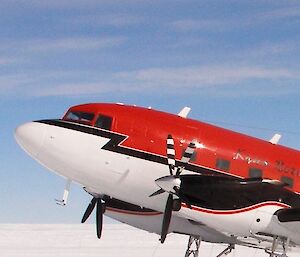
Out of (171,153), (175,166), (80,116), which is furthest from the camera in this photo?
(80,116)

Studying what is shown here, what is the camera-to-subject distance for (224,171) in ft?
80.4

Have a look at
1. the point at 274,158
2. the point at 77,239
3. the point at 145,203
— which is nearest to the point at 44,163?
the point at 145,203

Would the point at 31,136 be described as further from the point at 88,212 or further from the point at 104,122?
the point at 88,212

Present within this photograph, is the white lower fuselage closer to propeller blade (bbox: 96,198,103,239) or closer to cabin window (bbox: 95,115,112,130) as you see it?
cabin window (bbox: 95,115,112,130)

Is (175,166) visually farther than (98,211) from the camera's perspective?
No

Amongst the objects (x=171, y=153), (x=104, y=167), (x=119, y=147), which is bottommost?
(x=104, y=167)

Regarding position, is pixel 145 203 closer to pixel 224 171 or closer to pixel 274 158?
pixel 224 171

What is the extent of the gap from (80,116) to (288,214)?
8.86 meters

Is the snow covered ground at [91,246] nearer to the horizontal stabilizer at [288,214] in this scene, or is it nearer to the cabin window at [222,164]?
the cabin window at [222,164]

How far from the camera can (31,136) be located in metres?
24.1

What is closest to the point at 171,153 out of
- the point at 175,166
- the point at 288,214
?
the point at 175,166

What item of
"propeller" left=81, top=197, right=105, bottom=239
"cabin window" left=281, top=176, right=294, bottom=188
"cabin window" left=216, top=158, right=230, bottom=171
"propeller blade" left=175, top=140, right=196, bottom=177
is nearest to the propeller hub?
"propeller blade" left=175, top=140, right=196, bottom=177

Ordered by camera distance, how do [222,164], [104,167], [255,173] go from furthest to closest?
1. [255,173]
2. [222,164]
3. [104,167]

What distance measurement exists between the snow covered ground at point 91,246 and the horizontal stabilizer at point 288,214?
739 inches
